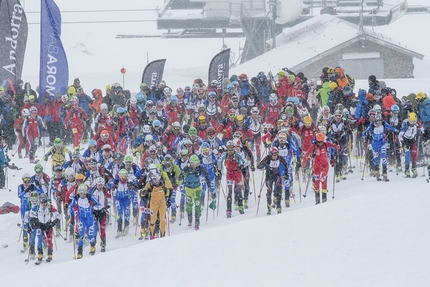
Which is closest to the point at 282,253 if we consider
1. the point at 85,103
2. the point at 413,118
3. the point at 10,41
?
the point at 413,118

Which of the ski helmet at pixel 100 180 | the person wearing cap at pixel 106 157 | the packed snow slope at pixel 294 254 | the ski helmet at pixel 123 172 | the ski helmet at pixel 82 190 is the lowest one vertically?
the packed snow slope at pixel 294 254

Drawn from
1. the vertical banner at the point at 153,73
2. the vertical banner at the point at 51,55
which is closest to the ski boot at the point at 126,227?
the vertical banner at the point at 51,55

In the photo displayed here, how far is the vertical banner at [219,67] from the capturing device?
27.2 metres

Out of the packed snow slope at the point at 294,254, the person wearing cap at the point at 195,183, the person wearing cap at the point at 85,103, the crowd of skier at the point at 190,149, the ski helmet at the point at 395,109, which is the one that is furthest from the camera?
the person wearing cap at the point at 85,103

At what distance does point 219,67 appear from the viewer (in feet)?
89.9

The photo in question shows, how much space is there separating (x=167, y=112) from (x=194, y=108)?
2.85ft

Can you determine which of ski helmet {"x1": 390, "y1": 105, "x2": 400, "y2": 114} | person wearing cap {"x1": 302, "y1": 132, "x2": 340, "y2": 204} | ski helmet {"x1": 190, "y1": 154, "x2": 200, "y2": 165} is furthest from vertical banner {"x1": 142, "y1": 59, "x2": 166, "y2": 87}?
person wearing cap {"x1": 302, "y1": 132, "x2": 340, "y2": 204}

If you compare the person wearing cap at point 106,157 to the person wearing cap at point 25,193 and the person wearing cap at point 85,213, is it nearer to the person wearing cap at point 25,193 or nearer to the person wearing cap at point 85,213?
the person wearing cap at point 25,193

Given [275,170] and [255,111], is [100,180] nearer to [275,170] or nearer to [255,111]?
[275,170]

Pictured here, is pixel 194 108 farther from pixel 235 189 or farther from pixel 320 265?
pixel 320 265

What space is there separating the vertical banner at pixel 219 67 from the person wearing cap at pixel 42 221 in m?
12.4

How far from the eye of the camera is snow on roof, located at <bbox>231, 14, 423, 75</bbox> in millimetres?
37781

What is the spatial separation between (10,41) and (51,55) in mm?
1500

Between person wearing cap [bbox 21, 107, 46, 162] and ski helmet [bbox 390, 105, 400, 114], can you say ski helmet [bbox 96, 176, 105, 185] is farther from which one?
ski helmet [bbox 390, 105, 400, 114]
